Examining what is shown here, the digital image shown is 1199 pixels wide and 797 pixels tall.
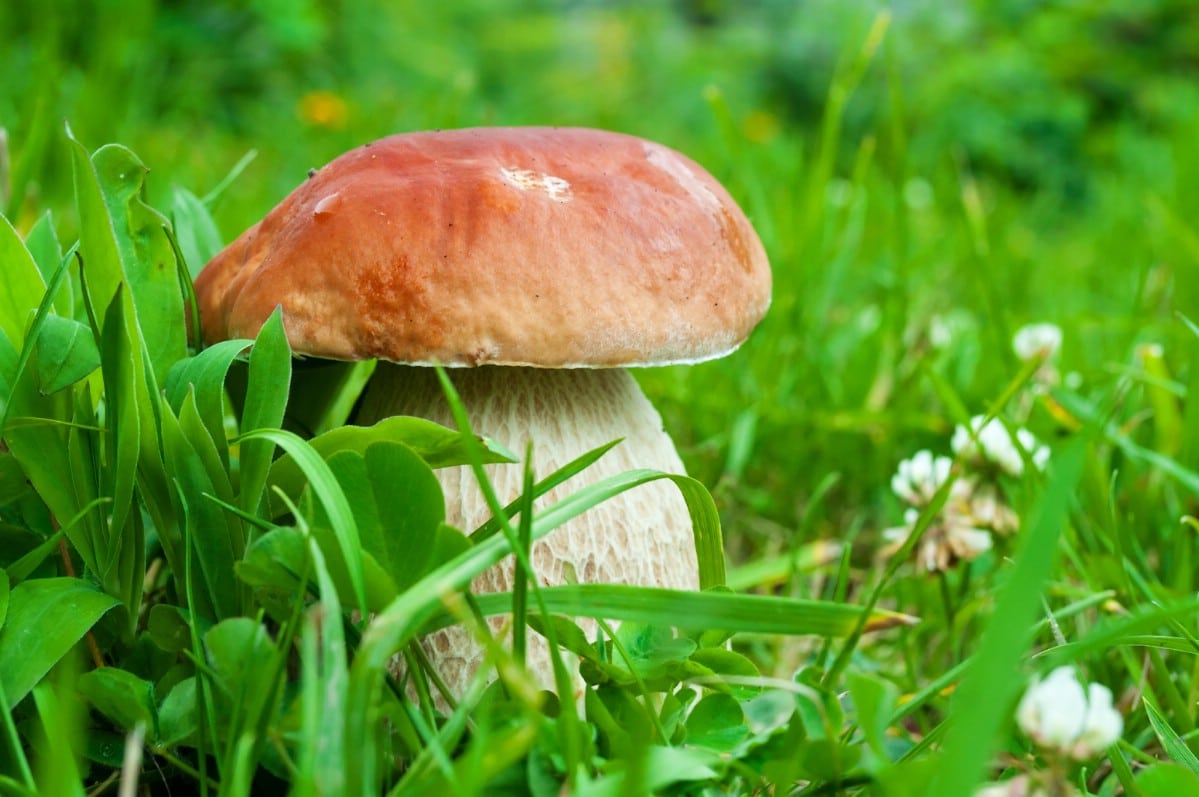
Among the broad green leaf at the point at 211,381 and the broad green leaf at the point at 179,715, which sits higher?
the broad green leaf at the point at 211,381

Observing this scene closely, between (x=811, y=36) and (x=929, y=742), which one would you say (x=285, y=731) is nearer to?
(x=929, y=742)

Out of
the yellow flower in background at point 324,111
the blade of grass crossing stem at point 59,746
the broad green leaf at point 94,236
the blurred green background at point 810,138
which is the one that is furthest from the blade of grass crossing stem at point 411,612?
the yellow flower in background at point 324,111

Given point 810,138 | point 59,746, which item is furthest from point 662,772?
point 810,138

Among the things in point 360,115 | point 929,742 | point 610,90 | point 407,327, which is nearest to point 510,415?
point 407,327

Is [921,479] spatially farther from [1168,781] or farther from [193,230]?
[193,230]

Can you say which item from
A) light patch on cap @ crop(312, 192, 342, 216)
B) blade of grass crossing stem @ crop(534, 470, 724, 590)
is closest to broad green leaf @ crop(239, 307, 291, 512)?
light patch on cap @ crop(312, 192, 342, 216)

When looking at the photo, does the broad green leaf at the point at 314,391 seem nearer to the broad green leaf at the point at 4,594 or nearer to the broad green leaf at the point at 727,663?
the broad green leaf at the point at 4,594

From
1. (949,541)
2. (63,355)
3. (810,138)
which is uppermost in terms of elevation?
(63,355)
